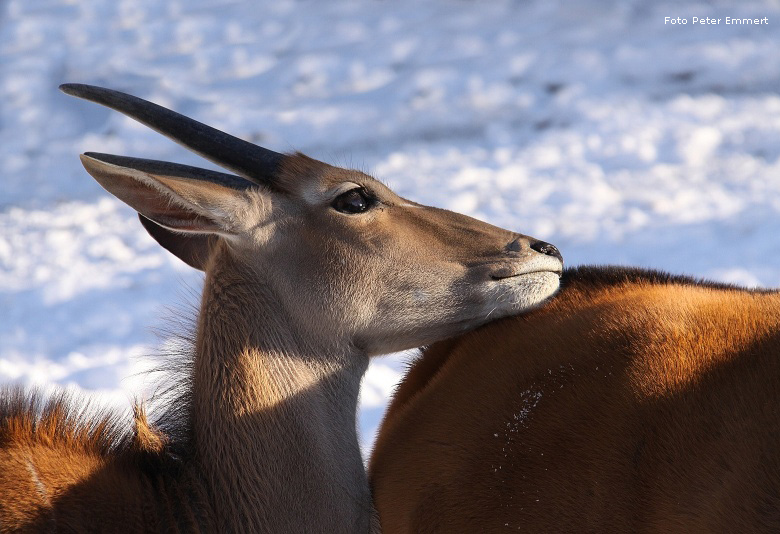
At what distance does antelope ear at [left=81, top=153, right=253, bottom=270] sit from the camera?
360 centimetres

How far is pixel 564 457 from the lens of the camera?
10.1 feet

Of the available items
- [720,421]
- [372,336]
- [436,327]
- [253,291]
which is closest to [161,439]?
[253,291]

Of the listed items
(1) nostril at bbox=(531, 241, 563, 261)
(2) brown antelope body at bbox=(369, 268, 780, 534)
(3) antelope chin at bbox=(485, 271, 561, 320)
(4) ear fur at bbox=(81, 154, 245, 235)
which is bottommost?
(2) brown antelope body at bbox=(369, 268, 780, 534)

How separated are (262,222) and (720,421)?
210cm

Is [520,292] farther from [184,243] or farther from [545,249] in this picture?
[184,243]

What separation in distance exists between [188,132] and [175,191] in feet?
1.12

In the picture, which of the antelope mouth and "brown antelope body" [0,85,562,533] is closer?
"brown antelope body" [0,85,562,533]

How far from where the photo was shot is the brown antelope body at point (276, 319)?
3.63 meters

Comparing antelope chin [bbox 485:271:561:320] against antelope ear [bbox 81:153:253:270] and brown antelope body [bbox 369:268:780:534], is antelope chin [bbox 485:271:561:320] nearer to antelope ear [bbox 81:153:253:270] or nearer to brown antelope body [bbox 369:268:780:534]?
brown antelope body [bbox 369:268:780:534]

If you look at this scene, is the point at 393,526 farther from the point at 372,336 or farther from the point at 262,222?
the point at 262,222

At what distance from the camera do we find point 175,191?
361 cm

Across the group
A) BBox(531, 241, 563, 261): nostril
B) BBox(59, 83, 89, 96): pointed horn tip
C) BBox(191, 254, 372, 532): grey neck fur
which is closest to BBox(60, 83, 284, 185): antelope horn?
BBox(59, 83, 89, 96): pointed horn tip

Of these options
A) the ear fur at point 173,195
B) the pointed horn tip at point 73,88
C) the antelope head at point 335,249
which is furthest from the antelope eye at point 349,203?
the pointed horn tip at point 73,88

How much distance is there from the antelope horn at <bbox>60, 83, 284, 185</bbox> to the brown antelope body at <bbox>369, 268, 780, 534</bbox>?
1.28 m
